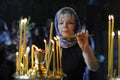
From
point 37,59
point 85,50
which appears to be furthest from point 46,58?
point 85,50

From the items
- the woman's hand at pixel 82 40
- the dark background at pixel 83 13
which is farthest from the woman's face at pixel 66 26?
the woman's hand at pixel 82 40

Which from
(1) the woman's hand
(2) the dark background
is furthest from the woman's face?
(1) the woman's hand

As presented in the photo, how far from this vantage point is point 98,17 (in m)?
1.89

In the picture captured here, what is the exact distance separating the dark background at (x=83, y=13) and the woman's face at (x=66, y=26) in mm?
64

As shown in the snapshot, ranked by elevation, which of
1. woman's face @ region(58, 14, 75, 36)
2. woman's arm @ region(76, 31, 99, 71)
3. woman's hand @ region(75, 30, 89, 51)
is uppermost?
woman's face @ region(58, 14, 75, 36)

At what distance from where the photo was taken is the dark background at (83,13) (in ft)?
6.18

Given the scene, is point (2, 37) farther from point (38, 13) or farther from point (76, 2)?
point (76, 2)

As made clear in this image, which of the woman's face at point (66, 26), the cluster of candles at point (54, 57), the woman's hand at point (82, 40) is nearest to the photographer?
the cluster of candles at point (54, 57)

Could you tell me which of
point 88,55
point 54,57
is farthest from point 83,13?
point 54,57

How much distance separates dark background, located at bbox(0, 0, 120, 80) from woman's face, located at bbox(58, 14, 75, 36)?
6 centimetres

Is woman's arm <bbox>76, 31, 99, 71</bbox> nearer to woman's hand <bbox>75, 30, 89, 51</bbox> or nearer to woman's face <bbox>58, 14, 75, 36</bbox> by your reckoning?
woman's hand <bbox>75, 30, 89, 51</bbox>

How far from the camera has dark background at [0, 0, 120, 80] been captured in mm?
1883

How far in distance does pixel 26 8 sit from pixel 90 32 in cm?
39

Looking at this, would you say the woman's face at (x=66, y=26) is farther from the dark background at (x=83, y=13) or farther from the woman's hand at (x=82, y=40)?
the woman's hand at (x=82, y=40)
